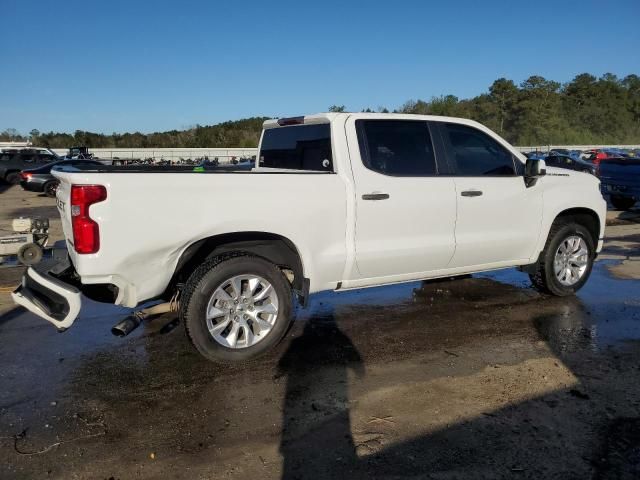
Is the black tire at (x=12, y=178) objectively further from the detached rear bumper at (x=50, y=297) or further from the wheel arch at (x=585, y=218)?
the wheel arch at (x=585, y=218)

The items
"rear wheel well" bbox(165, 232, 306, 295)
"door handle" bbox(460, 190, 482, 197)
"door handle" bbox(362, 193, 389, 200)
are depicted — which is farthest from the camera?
"door handle" bbox(460, 190, 482, 197)

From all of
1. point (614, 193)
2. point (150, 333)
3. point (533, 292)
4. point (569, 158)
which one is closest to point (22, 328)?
point (150, 333)

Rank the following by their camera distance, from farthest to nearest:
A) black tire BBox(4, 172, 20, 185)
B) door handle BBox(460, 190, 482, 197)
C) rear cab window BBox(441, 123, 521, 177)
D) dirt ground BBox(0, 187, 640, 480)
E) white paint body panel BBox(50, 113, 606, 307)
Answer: black tire BBox(4, 172, 20, 185) < rear cab window BBox(441, 123, 521, 177) < door handle BBox(460, 190, 482, 197) < white paint body panel BBox(50, 113, 606, 307) < dirt ground BBox(0, 187, 640, 480)

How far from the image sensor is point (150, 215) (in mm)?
3873

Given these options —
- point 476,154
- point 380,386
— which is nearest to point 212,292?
point 380,386

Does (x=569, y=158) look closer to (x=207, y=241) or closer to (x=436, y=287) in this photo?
(x=436, y=287)

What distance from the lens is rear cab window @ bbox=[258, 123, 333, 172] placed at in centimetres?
499

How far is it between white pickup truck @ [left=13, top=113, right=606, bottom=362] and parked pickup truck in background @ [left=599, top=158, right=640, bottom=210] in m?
9.20

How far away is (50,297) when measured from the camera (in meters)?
4.11

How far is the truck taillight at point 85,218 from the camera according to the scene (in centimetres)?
369

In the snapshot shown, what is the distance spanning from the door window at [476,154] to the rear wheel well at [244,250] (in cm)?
192

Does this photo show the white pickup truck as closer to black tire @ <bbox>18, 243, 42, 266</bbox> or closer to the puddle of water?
the puddle of water

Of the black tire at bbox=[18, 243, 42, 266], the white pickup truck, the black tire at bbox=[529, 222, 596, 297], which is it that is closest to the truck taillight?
the white pickup truck

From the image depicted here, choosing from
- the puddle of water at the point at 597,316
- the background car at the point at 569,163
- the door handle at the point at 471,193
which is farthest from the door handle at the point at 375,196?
the background car at the point at 569,163
